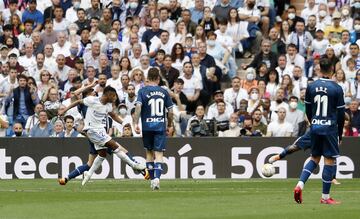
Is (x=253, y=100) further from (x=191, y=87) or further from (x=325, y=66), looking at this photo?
(x=325, y=66)

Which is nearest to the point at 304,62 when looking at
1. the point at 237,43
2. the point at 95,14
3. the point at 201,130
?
the point at 237,43

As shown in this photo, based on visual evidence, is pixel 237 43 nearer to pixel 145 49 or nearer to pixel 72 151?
pixel 145 49

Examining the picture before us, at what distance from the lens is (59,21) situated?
32344 millimetres

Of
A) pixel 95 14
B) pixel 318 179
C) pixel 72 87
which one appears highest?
pixel 95 14

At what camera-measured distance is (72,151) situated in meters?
27.5

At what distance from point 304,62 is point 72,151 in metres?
6.37

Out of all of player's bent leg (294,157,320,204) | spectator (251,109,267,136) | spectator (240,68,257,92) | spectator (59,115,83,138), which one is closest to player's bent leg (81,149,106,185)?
spectator (59,115,83,138)

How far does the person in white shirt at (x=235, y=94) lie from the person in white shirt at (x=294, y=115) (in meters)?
1.38

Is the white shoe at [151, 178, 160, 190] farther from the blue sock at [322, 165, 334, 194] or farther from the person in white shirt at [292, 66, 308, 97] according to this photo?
the person in white shirt at [292, 66, 308, 97]

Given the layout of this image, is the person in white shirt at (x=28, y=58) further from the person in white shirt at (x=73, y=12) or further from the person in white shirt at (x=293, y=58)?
the person in white shirt at (x=293, y=58)

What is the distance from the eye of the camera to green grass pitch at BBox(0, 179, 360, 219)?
1672cm

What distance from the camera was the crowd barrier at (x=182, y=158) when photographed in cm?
2712

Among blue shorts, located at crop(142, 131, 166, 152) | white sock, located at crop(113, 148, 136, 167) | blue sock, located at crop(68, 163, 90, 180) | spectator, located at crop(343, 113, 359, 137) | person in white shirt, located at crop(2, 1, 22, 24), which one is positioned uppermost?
person in white shirt, located at crop(2, 1, 22, 24)

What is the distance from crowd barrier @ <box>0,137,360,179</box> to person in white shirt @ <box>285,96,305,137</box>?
1345 millimetres
